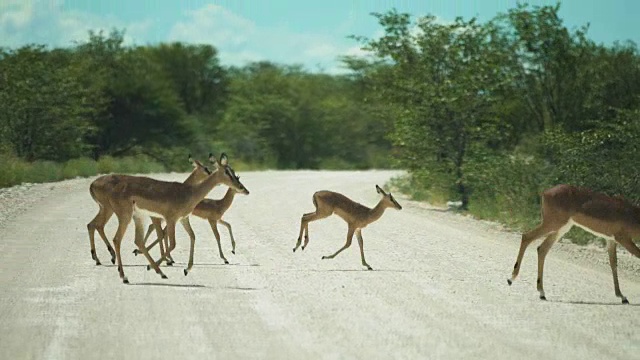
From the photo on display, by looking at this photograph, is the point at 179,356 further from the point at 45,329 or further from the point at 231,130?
the point at 231,130

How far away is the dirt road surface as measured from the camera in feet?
26.6

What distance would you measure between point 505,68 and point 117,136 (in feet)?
93.6

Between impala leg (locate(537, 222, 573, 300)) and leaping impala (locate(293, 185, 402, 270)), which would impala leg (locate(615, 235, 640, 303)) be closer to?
impala leg (locate(537, 222, 573, 300))

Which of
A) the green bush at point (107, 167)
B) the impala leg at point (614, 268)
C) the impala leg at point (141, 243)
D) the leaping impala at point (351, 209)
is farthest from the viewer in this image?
the green bush at point (107, 167)

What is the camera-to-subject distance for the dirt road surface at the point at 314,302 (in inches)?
319

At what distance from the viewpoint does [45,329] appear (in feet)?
28.8

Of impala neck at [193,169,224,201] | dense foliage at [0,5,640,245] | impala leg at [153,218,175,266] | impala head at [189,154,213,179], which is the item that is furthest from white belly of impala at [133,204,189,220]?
dense foliage at [0,5,640,245]

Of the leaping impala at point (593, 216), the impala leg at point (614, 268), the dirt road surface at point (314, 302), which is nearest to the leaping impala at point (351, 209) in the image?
the dirt road surface at point (314, 302)

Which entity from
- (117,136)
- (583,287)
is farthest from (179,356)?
(117,136)

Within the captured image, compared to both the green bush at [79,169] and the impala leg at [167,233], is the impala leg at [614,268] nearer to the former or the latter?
the impala leg at [167,233]

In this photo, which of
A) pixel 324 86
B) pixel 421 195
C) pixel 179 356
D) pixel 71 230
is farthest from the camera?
pixel 324 86

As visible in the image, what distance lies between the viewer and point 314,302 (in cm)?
1041

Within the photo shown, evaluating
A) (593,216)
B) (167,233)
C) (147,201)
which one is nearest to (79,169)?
(167,233)

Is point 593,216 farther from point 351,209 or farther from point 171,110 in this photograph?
point 171,110
